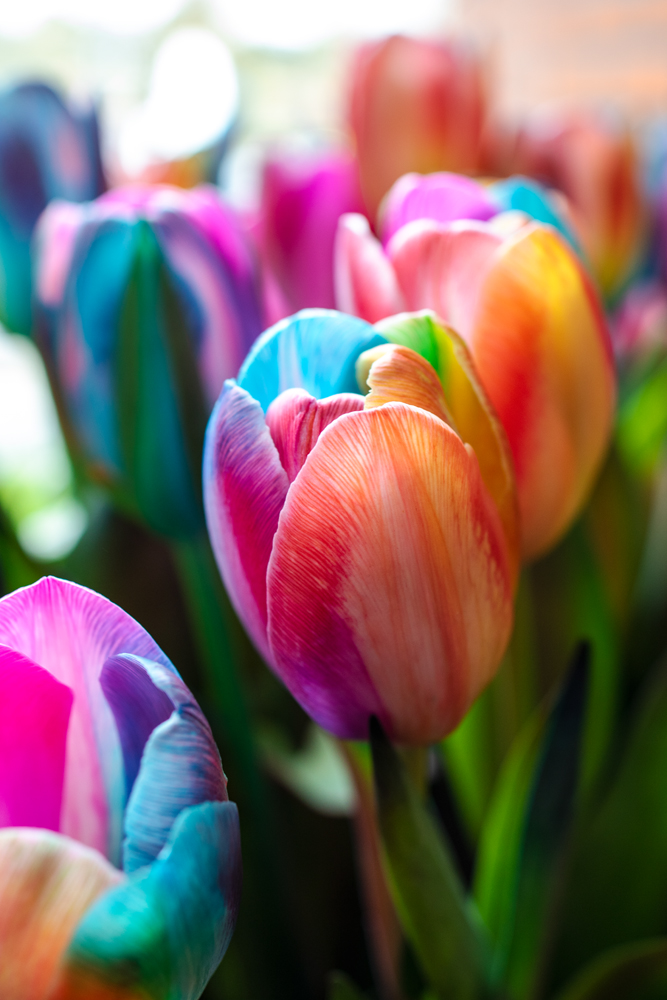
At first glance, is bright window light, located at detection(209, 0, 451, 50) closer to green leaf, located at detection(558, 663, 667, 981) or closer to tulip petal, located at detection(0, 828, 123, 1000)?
green leaf, located at detection(558, 663, 667, 981)

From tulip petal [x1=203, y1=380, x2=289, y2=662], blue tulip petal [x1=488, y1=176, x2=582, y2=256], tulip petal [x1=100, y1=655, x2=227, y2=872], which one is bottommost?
tulip petal [x1=100, y1=655, x2=227, y2=872]

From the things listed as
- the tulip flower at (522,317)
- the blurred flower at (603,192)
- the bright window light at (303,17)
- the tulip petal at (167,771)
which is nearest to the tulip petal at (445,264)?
the tulip flower at (522,317)

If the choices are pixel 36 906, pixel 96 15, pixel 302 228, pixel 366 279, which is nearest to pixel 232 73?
pixel 302 228

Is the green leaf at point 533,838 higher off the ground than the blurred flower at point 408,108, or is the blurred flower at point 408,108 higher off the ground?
the blurred flower at point 408,108

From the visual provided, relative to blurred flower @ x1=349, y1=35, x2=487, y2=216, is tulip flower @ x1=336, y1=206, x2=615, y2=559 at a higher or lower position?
lower

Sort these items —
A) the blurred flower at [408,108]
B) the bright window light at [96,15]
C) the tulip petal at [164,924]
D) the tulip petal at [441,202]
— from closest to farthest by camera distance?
the tulip petal at [164,924], the tulip petal at [441,202], the blurred flower at [408,108], the bright window light at [96,15]

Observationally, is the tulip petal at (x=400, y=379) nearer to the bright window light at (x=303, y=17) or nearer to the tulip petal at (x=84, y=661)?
the tulip petal at (x=84, y=661)

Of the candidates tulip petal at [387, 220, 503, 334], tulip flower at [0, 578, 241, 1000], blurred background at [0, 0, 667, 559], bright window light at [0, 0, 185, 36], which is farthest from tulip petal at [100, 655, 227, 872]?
bright window light at [0, 0, 185, 36]
